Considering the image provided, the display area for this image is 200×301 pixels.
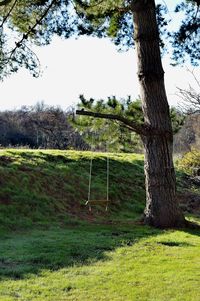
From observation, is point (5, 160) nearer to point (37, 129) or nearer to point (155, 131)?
point (155, 131)

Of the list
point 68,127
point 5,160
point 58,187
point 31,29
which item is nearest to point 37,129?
point 68,127

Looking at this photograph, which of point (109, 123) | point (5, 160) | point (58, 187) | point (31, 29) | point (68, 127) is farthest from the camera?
point (68, 127)

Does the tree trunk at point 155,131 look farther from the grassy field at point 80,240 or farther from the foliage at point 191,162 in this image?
the foliage at point 191,162

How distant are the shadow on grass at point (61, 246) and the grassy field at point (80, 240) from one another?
Result: 0.01m

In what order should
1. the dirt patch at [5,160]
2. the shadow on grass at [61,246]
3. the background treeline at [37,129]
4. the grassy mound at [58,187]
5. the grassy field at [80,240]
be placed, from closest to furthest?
1. the grassy field at [80,240]
2. the shadow on grass at [61,246]
3. the grassy mound at [58,187]
4. the dirt patch at [5,160]
5. the background treeline at [37,129]

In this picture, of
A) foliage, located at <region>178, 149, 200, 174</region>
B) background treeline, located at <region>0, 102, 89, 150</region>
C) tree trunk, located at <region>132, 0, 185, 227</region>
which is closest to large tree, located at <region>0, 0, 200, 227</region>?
tree trunk, located at <region>132, 0, 185, 227</region>

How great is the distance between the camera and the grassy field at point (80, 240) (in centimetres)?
433

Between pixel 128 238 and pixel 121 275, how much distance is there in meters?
2.21

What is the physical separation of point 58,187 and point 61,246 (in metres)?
4.03

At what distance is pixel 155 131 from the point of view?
8.13 metres

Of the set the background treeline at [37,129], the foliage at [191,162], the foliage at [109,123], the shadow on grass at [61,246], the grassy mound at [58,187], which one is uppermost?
the background treeline at [37,129]

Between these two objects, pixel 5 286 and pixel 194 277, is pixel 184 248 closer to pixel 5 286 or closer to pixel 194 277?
pixel 194 277

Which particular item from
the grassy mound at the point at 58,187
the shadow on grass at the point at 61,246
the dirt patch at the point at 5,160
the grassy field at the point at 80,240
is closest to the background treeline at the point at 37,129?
the grassy mound at the point at 58,187

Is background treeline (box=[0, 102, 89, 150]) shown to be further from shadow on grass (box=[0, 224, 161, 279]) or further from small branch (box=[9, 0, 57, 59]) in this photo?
shadow on grass (box=[0, 224, 161, 279])
